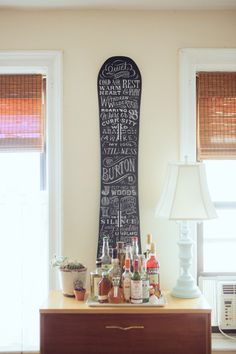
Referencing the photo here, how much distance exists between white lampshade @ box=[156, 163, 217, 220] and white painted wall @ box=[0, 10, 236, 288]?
13.6 inches

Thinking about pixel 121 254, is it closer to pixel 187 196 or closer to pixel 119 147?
pixel 187 196

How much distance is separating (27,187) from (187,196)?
3.65 feet

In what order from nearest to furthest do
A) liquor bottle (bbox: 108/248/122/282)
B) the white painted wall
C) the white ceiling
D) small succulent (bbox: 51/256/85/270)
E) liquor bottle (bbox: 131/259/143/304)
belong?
1. liquor bottle (bbox: 131/259/143/304)
2. liquor bottle (bbox: 108/248/122/282)
3. small succulent (bbox: 51/256/85/270)
4. the white ceiling
5. the white painted wall

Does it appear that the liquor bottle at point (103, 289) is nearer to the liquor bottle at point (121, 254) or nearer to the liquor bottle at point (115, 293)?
the liquor bottle at point (115, 293)

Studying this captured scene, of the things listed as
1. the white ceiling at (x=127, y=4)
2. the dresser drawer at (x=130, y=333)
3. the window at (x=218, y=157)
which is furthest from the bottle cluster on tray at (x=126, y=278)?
the white ceiling at (x=127, y=4)

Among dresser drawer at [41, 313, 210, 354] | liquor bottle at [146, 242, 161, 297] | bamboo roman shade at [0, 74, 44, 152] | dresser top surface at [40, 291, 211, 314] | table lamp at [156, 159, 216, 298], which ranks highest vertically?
bamboo roman shade at [0, 74, 44, 152]

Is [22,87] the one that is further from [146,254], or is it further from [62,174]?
[146,254]

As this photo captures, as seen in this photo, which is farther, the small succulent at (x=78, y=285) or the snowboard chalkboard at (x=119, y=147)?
the snowboard chalkboard at (x=119, y=147)

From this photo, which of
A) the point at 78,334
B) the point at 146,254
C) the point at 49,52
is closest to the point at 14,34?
the point at 49,52

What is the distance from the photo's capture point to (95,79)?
2.72 metres

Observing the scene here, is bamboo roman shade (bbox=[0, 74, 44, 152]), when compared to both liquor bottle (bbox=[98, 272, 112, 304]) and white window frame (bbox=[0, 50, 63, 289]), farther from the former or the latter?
liquor bottle (bbox=[98, 272, 112, 304])

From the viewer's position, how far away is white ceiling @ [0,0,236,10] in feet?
8.56

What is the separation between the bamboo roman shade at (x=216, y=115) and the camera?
2.75 m

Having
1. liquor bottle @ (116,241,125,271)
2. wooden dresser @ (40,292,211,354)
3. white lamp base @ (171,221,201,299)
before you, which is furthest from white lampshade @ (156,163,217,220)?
wooden dresser @ (40,292,211,354)
